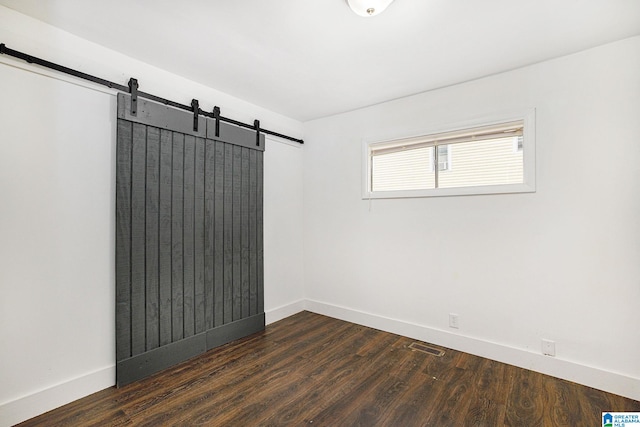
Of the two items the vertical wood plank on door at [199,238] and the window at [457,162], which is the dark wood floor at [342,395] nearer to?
the vertical wood plank on door at [199,238]

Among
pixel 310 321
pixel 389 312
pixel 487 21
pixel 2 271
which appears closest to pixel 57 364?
pixel 2 271

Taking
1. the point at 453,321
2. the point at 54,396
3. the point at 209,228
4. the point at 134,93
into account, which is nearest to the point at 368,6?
the point at 134,93

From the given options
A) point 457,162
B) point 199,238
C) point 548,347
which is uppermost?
point 457,162

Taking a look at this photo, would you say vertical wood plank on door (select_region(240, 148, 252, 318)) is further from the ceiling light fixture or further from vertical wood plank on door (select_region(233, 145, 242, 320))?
the ceiling light fixture

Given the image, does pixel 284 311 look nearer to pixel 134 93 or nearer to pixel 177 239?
pixel 177 239

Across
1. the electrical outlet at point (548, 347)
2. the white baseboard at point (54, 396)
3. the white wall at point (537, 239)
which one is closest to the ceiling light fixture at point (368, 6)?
the white wall at point (537, 239)

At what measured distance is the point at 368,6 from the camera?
5.64 feet

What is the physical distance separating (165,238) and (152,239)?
11 centimetres

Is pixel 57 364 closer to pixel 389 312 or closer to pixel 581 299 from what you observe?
pixel 389 312

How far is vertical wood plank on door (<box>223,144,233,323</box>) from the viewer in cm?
304

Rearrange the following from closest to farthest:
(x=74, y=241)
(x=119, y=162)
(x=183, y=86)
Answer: (x=74, y=241) → (x=119, y=162) → (x=183, y=86)

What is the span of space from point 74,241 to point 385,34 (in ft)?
8.85

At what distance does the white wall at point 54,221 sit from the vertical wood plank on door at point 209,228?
756mm

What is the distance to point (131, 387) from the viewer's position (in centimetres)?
223
